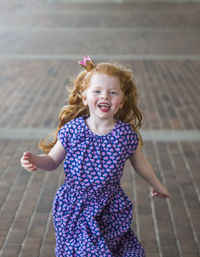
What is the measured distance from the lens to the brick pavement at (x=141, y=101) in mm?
3494

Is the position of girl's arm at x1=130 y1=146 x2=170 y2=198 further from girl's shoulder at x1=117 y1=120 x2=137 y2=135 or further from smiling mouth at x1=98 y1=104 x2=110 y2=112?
smiling mouth at x1=98 y1=104 x2=110 y2=112

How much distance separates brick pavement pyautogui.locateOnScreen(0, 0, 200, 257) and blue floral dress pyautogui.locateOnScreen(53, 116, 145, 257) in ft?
2.94

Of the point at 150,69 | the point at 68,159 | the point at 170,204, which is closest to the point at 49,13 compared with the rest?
the point at 150,69

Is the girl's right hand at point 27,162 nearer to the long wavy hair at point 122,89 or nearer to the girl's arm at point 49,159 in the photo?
the girl's arm at point 49,159

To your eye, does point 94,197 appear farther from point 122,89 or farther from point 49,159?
point 122,89

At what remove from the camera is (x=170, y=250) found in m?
3.25

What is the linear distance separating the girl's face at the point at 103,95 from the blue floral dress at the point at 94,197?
123mm

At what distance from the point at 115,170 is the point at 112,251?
1.49ft

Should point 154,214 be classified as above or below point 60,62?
above

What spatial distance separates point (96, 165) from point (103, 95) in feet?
1.22

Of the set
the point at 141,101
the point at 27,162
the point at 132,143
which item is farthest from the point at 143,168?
the point at 141,101

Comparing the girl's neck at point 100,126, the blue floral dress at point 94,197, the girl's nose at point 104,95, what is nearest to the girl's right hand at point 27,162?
the blue floral dress at point 94,197

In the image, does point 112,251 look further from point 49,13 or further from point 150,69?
point 49,13

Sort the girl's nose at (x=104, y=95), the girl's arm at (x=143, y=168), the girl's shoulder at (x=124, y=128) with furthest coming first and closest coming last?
the girl's arm at (x=143, y=168) → the girl's shoulder at (x=124, y=128) → the girl's nose at (x=104, y=95)
